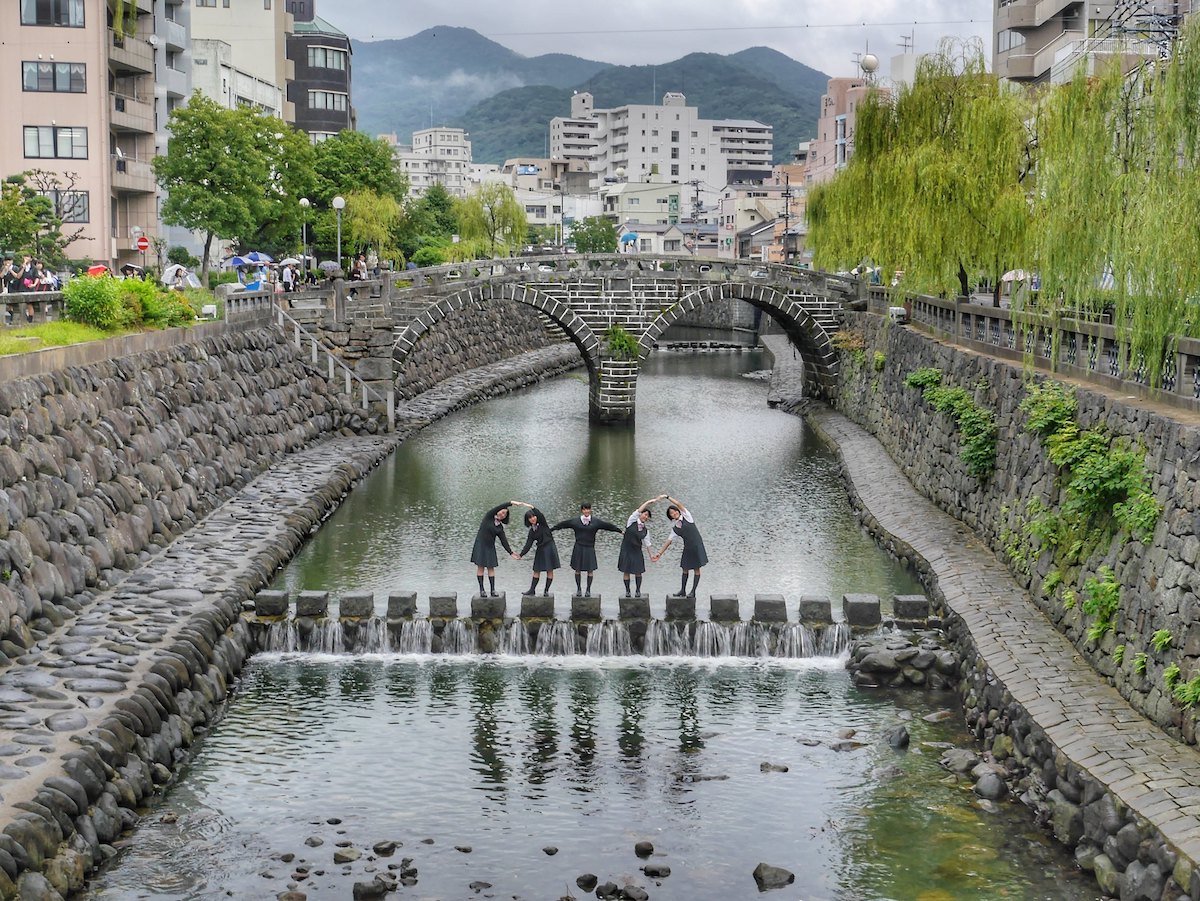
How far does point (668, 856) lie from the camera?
15953 millimetres

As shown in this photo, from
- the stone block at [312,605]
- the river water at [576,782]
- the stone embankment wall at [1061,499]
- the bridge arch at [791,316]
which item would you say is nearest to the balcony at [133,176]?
the bridge arch at [791,316]

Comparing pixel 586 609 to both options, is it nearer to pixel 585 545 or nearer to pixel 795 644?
pixel 585 545

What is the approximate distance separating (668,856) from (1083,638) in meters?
6.81

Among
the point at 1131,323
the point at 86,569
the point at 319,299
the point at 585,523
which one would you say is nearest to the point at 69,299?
the point at 86,569

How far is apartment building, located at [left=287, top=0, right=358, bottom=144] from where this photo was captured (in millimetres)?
98938

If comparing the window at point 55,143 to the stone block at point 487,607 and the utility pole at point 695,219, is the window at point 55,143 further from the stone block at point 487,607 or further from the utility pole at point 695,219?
the utility pole at point 695,219

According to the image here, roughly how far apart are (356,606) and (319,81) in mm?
82925

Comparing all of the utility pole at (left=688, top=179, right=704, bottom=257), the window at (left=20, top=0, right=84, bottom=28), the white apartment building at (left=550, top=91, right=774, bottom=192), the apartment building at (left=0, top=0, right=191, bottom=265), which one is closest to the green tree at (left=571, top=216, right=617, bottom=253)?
the utility pole at (left=688, top=179, right=704, bottom=257)

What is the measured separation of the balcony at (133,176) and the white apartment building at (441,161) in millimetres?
→ 113351

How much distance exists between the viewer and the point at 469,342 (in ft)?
223

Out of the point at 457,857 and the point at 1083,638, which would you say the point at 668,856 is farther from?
the point at 1083,638

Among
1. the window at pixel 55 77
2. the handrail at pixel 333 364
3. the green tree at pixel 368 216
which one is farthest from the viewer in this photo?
the green tree at pixel 368 216

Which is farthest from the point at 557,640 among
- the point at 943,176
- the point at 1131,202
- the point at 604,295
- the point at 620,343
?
the point at 604,295

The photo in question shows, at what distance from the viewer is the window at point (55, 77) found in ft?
177
